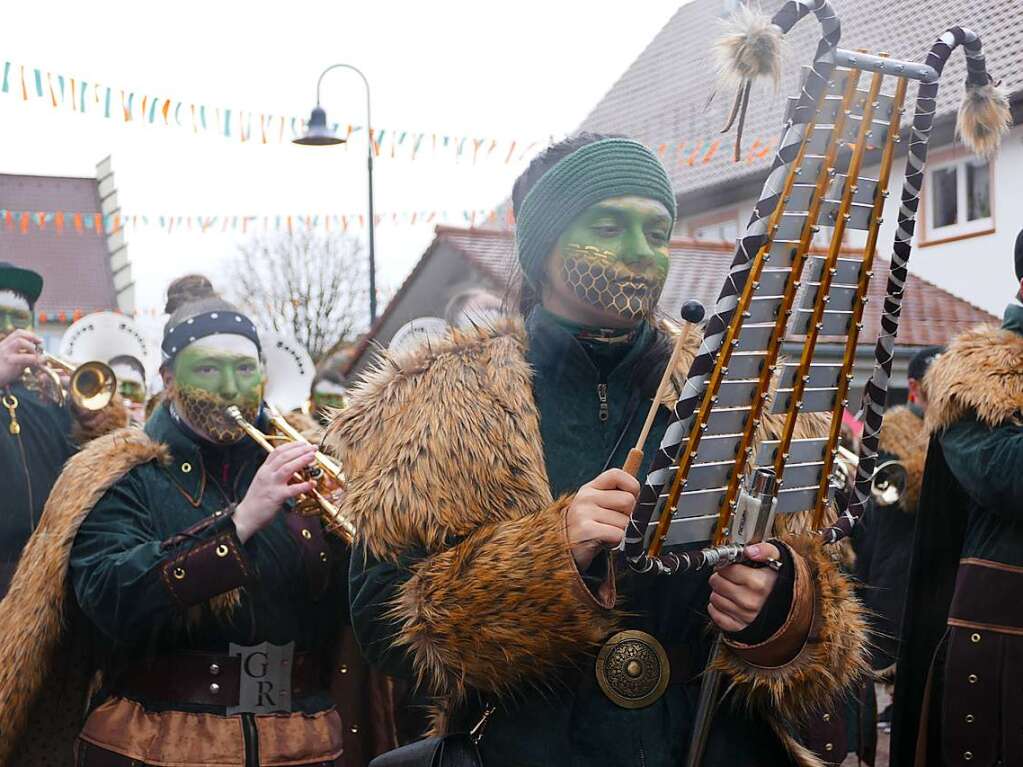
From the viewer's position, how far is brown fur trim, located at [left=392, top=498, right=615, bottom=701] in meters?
2.19

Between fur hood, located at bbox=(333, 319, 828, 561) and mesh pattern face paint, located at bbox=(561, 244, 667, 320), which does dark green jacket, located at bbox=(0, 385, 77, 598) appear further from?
mesh pattern face paint, located at bbox=(561, 244, 667, 320)

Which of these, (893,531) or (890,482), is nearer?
(890,482)

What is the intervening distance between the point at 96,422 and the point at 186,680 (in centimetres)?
270

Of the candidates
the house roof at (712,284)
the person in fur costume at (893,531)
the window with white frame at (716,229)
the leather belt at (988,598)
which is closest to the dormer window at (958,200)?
the house roof at (712,284)

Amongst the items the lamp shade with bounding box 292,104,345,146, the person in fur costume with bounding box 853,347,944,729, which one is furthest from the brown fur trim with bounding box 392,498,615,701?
the lamp shade with bounding box 292,104,345,146

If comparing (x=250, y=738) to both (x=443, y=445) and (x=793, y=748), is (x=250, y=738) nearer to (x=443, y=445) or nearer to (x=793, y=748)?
(x=443, y=445)

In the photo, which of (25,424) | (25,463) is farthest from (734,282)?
(25,424)

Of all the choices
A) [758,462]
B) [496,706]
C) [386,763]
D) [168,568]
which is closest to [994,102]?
[758,462]

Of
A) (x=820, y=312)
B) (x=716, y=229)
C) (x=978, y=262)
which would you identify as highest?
(x=978, y=262)

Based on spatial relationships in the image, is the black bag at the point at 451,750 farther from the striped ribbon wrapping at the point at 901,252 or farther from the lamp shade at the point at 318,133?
the lamp shade at the point at 318,133

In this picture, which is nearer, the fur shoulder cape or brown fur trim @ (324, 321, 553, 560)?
the fur shoulder cape

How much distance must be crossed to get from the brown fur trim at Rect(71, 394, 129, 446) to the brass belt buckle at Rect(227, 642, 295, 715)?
257cm

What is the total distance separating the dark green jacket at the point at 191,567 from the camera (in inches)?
136

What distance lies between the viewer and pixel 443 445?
92.9 inches
